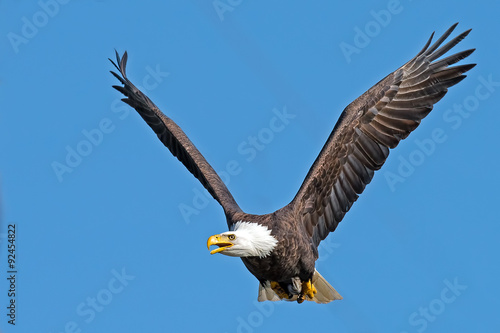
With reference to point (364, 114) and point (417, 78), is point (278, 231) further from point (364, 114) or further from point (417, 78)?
point (417, 78)

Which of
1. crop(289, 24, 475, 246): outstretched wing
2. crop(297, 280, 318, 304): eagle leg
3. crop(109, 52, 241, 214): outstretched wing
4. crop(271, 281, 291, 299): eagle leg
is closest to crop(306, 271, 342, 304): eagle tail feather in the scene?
crop(297, 280, 318, 304): eagle leg

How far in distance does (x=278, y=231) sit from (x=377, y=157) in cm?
184

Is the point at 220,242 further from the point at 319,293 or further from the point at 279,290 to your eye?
the point at 319,293

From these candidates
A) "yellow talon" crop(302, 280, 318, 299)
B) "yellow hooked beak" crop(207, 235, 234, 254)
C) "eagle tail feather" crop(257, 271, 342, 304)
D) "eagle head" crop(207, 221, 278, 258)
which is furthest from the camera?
"eagle tail feather" crop(257, 271, 342, 304)

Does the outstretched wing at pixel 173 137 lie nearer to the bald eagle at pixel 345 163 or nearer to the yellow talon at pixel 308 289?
the bald eagle at pixel 345 163

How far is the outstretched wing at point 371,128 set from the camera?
10852 mm

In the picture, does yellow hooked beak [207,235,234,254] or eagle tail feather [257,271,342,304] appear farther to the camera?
eagle tail feather [257,271,342,304]

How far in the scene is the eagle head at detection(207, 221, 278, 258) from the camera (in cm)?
959

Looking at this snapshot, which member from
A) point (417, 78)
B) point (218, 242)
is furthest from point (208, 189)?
point (417, 78)

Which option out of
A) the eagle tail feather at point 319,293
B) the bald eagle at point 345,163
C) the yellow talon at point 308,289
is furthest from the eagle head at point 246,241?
the eagle tail feather at point 319,293

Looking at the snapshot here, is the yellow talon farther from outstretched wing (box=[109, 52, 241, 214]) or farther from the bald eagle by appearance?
outstretched wing (box=[109, 52, 241, 214])

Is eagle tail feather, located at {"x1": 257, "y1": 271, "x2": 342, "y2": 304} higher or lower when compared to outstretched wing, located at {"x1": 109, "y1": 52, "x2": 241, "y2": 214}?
lower

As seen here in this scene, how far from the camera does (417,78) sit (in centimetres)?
1127

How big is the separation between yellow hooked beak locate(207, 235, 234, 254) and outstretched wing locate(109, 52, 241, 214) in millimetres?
1511
